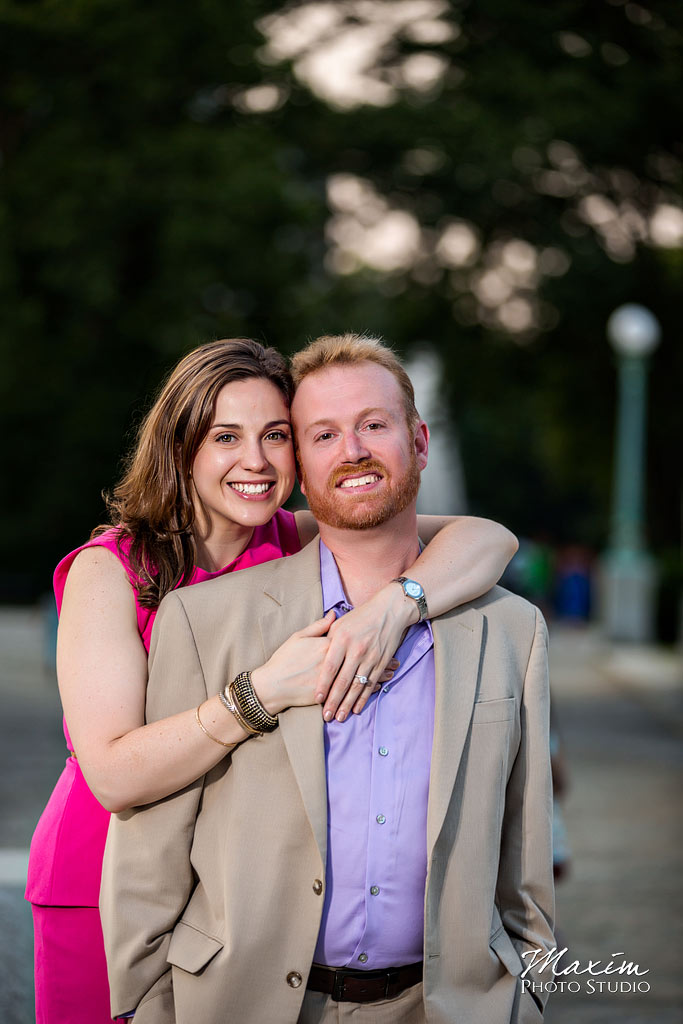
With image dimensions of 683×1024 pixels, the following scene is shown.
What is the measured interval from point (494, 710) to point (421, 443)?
659mm

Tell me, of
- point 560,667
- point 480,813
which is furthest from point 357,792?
point 560,667

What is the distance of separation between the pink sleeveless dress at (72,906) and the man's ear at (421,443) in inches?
22.9

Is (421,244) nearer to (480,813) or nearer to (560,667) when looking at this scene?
(560,667)

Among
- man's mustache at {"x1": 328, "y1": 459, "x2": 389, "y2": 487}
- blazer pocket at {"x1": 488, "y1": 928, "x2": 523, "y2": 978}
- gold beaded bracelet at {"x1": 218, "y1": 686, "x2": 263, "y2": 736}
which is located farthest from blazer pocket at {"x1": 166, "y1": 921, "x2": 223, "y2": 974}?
man's mustache at {"x1": 328, "y1": 459, "x2": 389, "y2": 487}

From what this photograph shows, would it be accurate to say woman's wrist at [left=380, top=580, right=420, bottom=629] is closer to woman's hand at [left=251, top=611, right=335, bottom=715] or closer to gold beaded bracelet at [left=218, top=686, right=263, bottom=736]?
woman's hand at [left=251, top=611, right=335, bottom=715]

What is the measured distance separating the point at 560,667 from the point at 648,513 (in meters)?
11.3

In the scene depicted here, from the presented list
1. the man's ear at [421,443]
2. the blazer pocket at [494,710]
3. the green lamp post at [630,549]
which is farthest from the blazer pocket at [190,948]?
the green lamp post at [630,549]

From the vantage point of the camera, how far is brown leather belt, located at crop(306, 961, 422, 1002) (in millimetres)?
2689

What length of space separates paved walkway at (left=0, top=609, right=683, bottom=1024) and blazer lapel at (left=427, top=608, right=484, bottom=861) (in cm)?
181

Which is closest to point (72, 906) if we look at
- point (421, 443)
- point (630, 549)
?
point (421, 443)

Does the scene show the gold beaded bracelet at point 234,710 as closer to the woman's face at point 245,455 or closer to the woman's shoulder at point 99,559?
the woman's shoulder at point 99,559

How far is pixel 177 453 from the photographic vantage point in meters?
3.00

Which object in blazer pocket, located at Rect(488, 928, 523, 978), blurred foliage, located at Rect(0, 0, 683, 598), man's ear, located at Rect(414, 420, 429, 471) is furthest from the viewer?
blurred foliage, located at Rect(0, 0, 683, 598)

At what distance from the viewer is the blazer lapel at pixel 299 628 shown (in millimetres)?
2627
